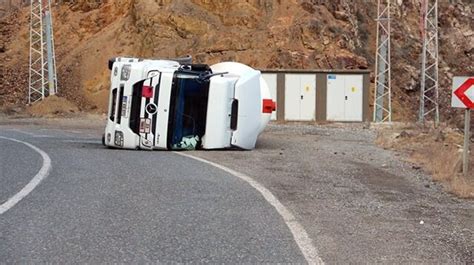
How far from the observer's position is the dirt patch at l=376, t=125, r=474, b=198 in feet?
40.8

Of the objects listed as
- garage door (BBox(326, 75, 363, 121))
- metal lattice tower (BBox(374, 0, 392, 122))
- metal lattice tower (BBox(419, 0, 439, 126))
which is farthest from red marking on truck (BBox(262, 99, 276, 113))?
metal lattice tower (BBox(419, 0, 439, 126))

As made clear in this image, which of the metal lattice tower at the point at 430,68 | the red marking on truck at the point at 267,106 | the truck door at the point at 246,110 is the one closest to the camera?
the truck door at the point at 246,110

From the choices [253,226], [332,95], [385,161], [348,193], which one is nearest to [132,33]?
[332,95]

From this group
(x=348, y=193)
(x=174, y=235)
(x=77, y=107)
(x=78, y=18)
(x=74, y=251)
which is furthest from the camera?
(x=78, y=18)

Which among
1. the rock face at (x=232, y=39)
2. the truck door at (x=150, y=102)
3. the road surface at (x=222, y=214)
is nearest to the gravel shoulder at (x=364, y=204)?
the road surface at (x=222, y=214)

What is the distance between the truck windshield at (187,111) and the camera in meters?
16.4

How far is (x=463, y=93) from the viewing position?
46.6 ft

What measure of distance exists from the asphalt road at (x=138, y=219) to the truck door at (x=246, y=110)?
4.87 m

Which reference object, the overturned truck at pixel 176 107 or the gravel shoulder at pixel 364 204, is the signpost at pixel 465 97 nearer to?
the gravel shoulder at pixel 364 204

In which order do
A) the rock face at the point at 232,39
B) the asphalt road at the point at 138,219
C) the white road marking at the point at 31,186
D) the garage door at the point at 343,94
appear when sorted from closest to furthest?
1. the asphalt road at the point at 138,219
2. the white road marking at the point at 31,186
3. the garage door at the point at 343,94
4. the rock face at the point at 232,39

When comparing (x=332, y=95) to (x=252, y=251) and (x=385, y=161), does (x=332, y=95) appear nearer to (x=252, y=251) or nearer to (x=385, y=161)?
(x=385, y=161)

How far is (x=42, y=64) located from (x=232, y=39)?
37.5 feet

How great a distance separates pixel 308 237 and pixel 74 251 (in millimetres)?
2445

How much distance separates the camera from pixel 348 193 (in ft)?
35.0
